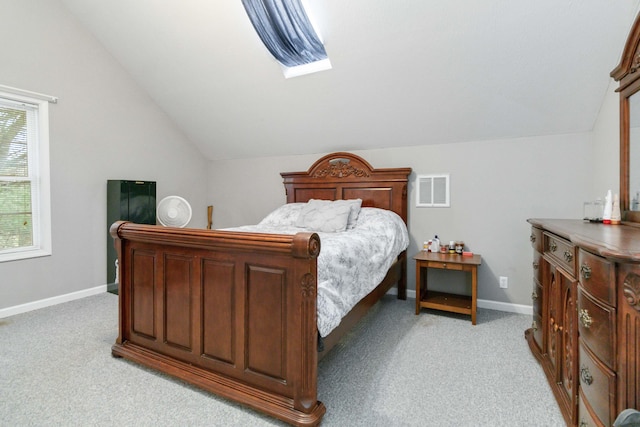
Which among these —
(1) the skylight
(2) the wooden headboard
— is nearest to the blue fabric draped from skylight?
(1) the skylight

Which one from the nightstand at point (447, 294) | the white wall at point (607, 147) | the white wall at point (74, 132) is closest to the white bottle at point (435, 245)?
the nightstand at point (447, 294)

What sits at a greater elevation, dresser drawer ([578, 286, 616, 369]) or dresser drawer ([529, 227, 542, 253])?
dresser drawer ([529, 227, 542, 253])

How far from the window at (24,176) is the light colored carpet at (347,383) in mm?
808

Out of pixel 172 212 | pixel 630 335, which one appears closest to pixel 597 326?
pixel 630 335

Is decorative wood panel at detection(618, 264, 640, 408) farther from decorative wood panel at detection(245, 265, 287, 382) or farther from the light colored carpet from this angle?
decorative wood panel at detection(245, 265, 287, 382)

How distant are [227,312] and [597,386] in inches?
→ 61.6

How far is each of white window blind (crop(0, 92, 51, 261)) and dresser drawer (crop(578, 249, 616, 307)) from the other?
417cm

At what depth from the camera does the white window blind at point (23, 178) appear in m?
2.98

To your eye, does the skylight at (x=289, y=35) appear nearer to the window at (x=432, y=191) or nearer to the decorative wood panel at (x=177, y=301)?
the window at (x=432, y=191)

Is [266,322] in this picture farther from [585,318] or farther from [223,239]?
[585,318]

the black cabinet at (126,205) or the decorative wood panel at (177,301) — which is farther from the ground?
the black cabinet at (126,205)

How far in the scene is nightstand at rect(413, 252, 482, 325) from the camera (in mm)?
2768

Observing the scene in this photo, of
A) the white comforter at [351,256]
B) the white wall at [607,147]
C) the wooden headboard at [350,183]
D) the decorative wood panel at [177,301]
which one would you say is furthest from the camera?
the wooden headboard at [350,183]

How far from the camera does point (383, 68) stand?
2814 millimetres
